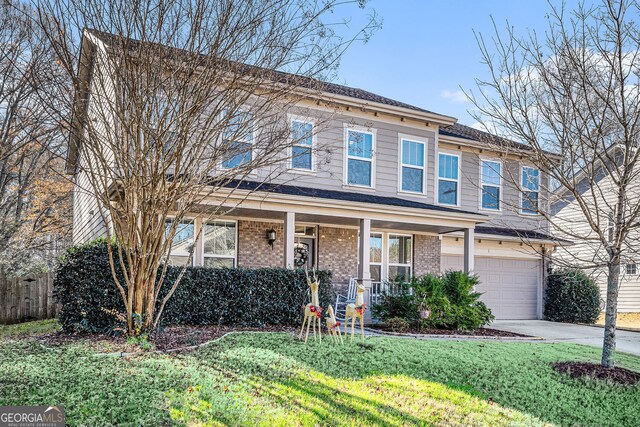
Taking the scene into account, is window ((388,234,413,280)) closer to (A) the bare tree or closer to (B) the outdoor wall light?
(B) the outdoor wall light

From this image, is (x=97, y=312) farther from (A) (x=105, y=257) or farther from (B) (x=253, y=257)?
(B) (x=253, y=257)

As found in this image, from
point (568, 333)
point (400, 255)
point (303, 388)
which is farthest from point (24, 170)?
point (568, 333)

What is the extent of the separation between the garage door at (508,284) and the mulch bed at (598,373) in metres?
8.45

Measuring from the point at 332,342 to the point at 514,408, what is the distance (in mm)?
3181

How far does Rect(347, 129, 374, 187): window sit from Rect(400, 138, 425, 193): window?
3.37 feet

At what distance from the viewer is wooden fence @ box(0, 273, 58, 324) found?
Result: 44.1 feet

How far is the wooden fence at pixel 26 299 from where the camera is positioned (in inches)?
529

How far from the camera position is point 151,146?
7016mm

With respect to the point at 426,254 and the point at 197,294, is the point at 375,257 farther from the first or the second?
Answer: the point at 197,294

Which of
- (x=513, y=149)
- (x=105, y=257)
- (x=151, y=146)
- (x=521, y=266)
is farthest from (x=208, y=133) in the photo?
(x=521, y=266)

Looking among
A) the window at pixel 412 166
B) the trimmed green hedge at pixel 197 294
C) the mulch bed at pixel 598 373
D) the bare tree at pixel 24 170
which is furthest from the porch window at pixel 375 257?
the bare tree at pixel 24 170

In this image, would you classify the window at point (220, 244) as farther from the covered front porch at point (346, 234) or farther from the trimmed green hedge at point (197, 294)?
the trimmed green hedge at point (197, 294)

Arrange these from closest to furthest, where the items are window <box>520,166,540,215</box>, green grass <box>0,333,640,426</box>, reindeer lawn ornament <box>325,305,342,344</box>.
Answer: green grass <box>0,333,640,426</box>
window <box>520,166,540,215</box>
reindeer lawn ornament <box>325,305,342,344</box>

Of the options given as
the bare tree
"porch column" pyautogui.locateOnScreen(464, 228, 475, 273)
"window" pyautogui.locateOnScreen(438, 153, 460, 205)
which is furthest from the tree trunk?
the bare tree
